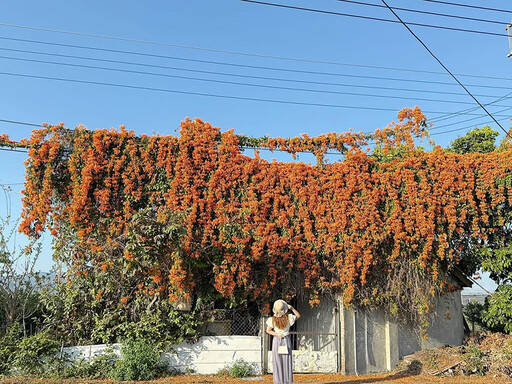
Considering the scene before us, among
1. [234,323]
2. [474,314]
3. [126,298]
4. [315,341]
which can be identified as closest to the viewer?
[126,298]

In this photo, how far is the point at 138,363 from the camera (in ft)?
30.4

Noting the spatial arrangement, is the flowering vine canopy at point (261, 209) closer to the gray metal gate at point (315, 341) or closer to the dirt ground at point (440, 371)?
the gray metal gate at point (315, 341)

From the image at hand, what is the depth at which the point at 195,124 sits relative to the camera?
1193cm

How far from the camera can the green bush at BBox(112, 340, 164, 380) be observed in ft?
30.1

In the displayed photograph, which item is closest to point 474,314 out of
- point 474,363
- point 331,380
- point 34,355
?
point 474,363

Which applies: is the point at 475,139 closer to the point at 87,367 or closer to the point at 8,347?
the point at 87,367

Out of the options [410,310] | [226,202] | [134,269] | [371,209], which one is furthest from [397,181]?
[134,269]

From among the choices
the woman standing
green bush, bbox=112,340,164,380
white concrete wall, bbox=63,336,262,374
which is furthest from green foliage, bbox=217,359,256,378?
the woman standing

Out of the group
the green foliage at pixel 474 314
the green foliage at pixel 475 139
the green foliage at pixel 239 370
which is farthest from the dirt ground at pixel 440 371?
the green foliage at pixel 475 139

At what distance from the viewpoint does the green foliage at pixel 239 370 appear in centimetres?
984

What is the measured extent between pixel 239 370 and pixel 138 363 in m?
2.15

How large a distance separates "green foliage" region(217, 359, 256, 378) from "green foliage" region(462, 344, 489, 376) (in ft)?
16.2

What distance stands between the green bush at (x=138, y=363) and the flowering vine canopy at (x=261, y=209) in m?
1.19

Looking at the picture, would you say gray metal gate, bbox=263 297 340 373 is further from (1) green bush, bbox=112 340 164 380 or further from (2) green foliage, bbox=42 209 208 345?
(1) green bush, bbox=112 340 164 380
